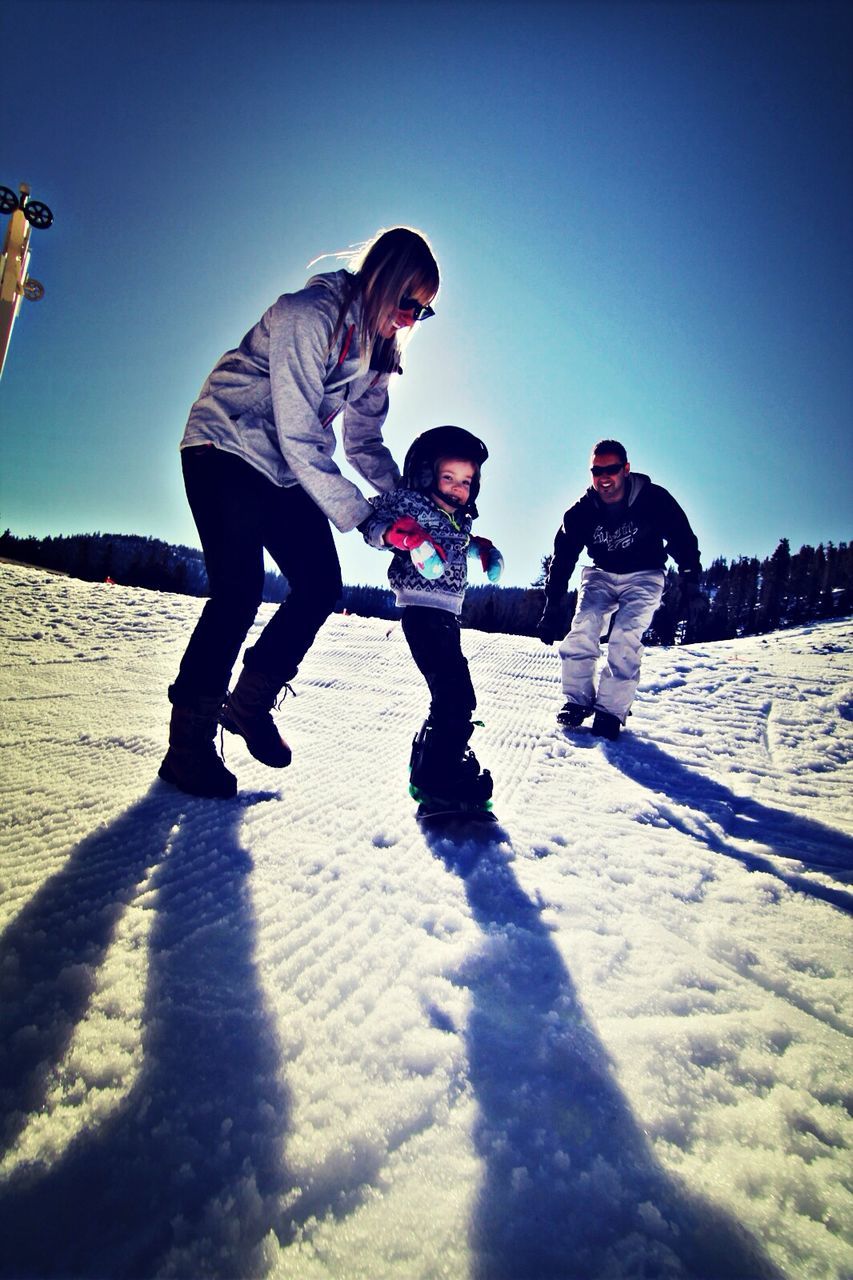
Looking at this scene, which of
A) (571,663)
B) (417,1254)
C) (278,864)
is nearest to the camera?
(417,1254)

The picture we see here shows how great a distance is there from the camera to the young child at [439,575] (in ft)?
5.73

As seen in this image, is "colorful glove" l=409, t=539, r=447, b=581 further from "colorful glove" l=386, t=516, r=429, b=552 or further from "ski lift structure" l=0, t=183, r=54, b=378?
Answer: "ski lift structure" l=0, t=183, r=54, b=378

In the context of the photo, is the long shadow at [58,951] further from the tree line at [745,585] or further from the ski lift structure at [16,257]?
the tree line at [745,585]

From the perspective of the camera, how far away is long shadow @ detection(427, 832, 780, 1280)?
1.68 ft

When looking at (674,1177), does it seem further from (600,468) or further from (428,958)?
(600,468)

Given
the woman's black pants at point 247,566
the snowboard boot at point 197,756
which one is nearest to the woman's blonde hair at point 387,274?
the woman's black pants at point 247,566

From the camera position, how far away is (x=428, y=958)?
0.94 metres

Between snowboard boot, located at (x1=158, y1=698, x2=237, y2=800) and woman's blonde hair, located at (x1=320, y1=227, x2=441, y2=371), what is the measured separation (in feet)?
4.40

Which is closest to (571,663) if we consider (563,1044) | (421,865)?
(421,865)

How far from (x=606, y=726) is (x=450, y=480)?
5.81 ft

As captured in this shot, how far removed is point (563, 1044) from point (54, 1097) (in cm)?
66

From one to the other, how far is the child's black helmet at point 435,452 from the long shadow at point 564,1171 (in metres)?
1.75

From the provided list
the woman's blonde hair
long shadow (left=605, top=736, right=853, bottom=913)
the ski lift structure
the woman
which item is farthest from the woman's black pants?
the ski lift structure

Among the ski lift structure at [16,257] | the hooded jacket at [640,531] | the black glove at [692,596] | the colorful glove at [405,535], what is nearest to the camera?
the colorful glove at [405,535]
